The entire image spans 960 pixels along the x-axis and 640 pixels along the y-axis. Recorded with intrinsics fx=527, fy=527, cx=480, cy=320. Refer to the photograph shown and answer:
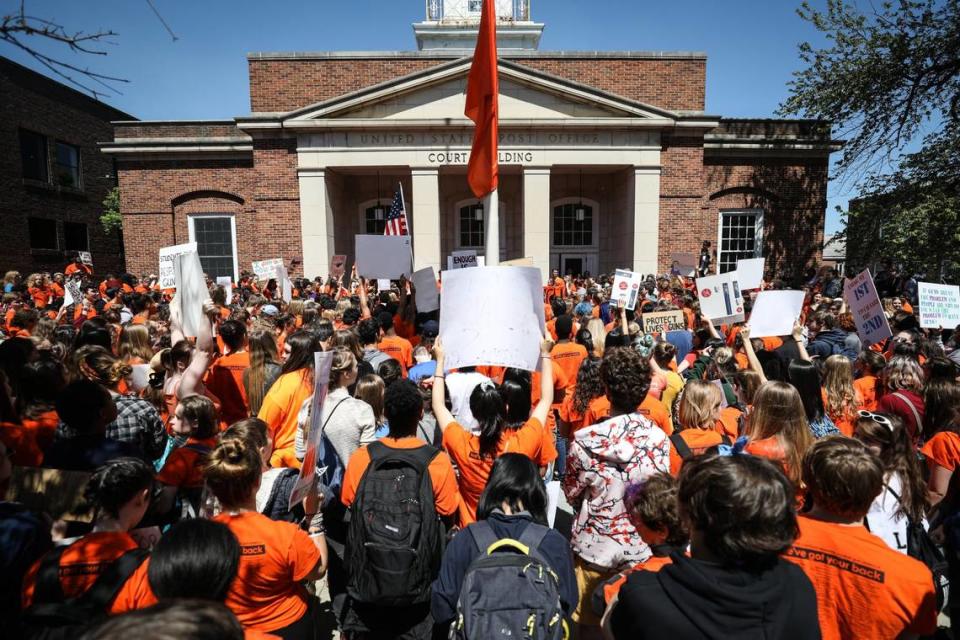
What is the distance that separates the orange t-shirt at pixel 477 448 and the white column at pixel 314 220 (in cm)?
1738

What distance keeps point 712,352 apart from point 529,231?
1457cm

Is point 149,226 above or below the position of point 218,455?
above

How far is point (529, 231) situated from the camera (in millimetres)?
19547

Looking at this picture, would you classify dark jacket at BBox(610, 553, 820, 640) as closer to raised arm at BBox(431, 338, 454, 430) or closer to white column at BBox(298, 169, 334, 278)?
raised arm at BBox(431, 338, 454, 430)

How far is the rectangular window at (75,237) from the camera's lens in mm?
27502

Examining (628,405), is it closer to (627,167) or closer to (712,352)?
(712,352)

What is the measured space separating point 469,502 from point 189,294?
3.23 metres

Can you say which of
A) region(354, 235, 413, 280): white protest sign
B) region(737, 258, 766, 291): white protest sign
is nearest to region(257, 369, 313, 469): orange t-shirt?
region(354, 235, 413, 280): white protest sign

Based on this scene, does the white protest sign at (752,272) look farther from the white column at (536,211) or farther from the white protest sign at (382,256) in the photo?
the white column at (536,211)

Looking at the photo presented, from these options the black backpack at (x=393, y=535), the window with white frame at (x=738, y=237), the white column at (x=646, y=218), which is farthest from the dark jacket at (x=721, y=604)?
the window with white frame at (x=738, y=237)

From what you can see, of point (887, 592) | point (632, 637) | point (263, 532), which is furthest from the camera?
point (263, 532)

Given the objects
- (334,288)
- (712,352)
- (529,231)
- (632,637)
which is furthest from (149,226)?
(632,637)

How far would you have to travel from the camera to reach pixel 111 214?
2967 centimetres

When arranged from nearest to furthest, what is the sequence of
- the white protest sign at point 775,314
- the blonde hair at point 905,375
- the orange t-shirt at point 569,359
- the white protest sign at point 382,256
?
the blonde hair at point 905,375 → the white protest sign at point 775,314 → the orange t-shirt at point 569,359 → the white protest sign at point 382,256
